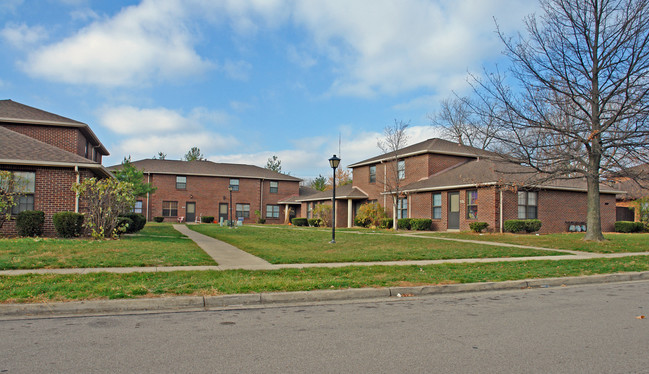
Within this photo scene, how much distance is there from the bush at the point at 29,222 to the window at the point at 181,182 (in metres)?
32.8

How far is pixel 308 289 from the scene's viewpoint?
8.13 metres

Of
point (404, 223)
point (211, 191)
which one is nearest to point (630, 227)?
point (404, 223)

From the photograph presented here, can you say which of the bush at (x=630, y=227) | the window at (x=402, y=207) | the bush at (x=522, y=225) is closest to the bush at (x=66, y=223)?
the bush at (x=522, y=225)

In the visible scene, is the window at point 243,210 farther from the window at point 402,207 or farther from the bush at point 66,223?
the bush at point 66,223

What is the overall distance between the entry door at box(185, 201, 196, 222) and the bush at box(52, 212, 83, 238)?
33156 millimetres

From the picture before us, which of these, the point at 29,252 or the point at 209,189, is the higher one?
the point at 209,189

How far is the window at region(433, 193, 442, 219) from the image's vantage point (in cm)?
2930

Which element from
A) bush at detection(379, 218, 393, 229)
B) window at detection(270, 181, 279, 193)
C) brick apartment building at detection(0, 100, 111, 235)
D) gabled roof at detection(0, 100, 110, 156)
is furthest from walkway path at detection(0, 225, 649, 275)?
window at detection(270, 181, 279, 193)

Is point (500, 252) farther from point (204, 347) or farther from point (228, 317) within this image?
point (204, 347)

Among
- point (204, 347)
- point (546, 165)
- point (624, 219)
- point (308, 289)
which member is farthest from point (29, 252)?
point (624, 219)

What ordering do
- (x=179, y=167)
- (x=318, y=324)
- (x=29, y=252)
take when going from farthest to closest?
(x=179, y=167)
(x=29, y=252)
(x=318, y=324)

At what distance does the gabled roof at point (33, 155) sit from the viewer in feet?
58.4

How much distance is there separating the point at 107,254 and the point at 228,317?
6995 mm

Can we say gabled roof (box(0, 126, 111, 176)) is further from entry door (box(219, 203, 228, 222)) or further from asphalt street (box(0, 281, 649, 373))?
entry door (box(219, 203, 228, 222))
